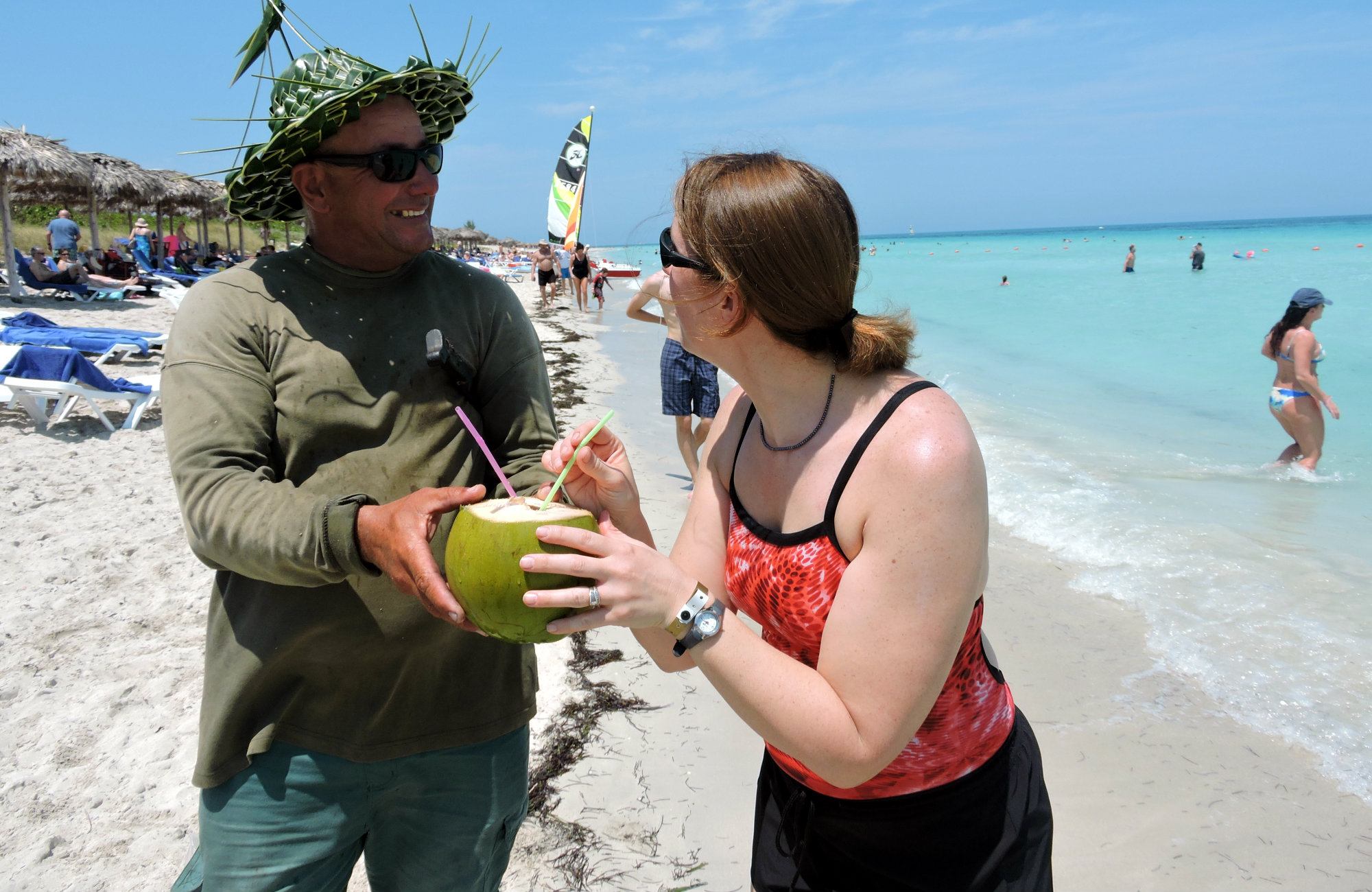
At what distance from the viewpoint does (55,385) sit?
281 inches


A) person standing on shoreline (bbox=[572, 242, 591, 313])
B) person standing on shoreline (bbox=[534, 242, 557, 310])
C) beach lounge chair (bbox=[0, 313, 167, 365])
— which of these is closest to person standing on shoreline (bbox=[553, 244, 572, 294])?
person standing on shoreline (bbox=[534, 242, 557, 310])

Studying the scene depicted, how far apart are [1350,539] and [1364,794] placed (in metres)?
3.53

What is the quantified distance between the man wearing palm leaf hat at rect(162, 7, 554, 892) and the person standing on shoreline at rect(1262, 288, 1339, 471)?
7.91 metres

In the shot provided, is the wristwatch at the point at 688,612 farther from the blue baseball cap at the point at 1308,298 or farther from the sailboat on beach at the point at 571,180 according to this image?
the sailboat on beach at the point at 571,180

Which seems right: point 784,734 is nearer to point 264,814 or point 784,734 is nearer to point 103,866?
point 264,814

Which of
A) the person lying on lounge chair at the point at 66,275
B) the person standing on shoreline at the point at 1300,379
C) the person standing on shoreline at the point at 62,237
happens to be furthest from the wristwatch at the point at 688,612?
the person standing on shoreline at the point at 62,237

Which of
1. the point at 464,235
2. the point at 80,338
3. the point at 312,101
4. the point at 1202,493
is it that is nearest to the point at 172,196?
the point at 80,338

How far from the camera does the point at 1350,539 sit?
19.6 ft

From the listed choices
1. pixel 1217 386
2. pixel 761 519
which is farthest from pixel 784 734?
pixel 1217 386

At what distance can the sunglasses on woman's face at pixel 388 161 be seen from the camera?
159cm

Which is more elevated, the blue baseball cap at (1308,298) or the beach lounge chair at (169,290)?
the blue baseball cap at (1308,298)

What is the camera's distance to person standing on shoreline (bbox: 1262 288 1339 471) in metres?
7.34

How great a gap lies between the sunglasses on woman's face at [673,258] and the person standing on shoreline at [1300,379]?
304 inches

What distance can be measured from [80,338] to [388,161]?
10137 mm
